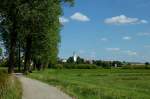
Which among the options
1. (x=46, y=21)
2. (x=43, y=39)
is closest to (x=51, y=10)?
(x=46, y=21)

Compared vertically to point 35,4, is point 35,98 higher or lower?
lower

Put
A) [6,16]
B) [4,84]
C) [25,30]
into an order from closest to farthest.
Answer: [4,84] → [6,16] → [25,30]

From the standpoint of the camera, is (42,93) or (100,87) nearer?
(42,93)

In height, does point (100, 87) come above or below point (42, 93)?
above

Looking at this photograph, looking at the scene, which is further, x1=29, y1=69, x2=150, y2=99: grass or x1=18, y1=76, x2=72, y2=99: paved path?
x1=29, y1=69, x2=150, y2=99: grass

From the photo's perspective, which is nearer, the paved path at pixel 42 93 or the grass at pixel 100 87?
the paved path at pixel 42 93

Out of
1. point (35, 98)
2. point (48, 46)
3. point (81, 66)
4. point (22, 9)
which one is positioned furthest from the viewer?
point (81, 66)

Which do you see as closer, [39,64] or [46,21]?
[46,21]

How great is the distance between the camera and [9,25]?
50.1 metres

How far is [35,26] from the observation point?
5366 centimetres

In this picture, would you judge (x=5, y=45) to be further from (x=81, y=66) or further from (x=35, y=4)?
(x=81, y=66)

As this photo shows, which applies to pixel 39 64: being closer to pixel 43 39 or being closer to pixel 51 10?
pixel 43 39

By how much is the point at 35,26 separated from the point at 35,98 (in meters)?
31.6

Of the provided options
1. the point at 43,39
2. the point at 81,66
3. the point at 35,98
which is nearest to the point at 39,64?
the point at 43,39
